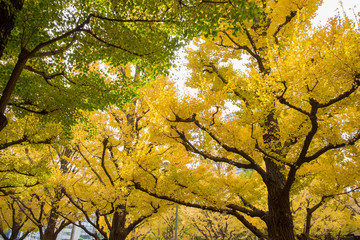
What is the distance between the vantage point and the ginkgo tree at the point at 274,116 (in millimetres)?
3861

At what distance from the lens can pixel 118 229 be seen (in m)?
7.47

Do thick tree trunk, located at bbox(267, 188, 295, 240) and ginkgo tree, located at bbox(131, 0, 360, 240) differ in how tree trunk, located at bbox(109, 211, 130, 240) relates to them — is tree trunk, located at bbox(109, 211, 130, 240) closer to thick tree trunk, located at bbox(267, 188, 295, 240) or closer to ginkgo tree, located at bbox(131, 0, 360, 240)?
ginkgo tree, located at bbox(131, 0, 360, 240)

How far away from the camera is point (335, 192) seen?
24.7 ft

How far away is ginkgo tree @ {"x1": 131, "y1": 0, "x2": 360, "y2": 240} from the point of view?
12.7ft

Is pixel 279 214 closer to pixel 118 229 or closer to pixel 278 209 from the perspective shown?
pixel 278 209

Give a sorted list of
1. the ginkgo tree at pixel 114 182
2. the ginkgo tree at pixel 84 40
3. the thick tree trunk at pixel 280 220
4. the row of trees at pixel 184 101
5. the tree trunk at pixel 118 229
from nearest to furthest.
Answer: the ginkgo tree at pixel 84 40
the row of trees at pixel 184 101
the thick tree trunk at pixel 280 220
the ginkgo tree at pixel 114 182
the tree trunk at pixel 118 229

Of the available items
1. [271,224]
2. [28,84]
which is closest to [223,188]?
[271,224]

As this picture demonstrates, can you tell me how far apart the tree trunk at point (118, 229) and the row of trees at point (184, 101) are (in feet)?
0.14

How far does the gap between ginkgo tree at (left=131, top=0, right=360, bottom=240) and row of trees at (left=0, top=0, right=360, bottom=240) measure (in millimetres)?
30

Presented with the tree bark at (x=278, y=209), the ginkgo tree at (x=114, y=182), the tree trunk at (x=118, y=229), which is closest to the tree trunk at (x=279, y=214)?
the tree bark at (x=278, y=209)

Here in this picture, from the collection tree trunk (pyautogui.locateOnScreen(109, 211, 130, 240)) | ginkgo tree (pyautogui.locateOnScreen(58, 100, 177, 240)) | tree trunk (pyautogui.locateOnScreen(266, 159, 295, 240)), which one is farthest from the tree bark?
tree trunk (pyautogui.locateOnScreen(109, 211, 130, 240))

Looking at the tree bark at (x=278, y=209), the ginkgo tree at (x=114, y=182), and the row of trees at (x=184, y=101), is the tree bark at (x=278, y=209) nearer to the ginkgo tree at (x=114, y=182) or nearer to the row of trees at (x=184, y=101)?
the row of trees at (x=184, y=101)

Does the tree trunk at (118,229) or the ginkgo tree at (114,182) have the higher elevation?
the ginkgo tree at (114,182)

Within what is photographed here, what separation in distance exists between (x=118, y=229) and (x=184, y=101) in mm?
5230
